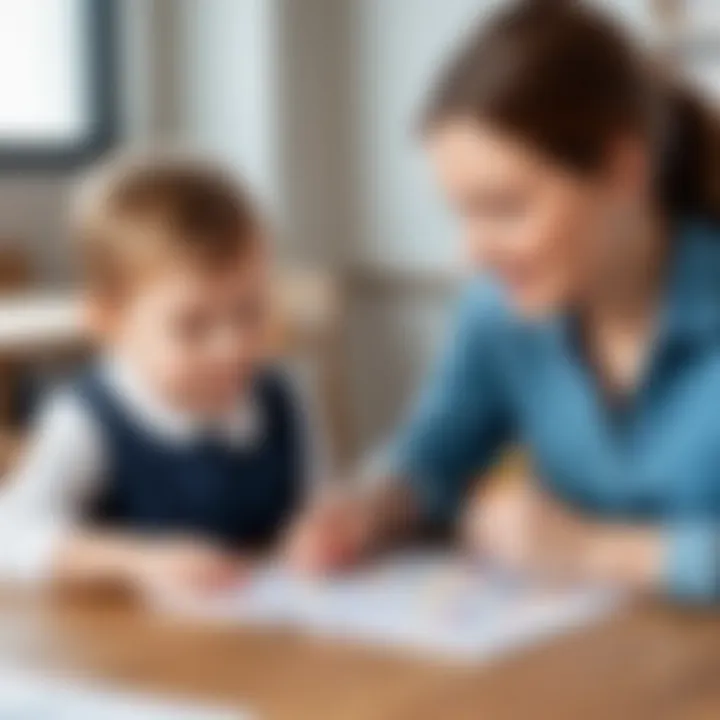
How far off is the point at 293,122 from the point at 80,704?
199 centimetres

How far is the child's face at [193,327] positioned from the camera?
51.4 inches

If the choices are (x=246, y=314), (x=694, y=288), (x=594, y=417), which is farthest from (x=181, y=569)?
(x=694, y=288)

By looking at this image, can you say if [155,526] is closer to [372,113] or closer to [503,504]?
[503,504]

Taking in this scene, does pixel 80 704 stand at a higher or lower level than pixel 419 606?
lower

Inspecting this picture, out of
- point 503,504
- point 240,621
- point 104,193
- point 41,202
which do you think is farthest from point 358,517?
point 41,202

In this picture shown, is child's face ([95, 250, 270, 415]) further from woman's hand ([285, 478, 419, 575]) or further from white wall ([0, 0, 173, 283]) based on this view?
white wall ([0, 0, 173, 283])

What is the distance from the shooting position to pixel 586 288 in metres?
1.32

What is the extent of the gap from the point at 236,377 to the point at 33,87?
5.04 ft

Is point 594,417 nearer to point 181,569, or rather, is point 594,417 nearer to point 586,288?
point 586,288

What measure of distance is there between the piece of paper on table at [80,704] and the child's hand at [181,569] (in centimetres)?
21

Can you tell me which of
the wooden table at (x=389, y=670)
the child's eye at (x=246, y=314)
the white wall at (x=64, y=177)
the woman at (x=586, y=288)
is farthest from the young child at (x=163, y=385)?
the white wall at (x=64, y=177)

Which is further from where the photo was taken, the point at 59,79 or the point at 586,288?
the point at 59,79

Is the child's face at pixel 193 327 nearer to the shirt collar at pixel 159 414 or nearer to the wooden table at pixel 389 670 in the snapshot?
the shirt collar at pixel 159 414

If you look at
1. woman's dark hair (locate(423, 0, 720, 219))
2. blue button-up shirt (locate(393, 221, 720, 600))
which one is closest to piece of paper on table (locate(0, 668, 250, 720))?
blue button-up shirt (locate(393, 221, 720, 600))
